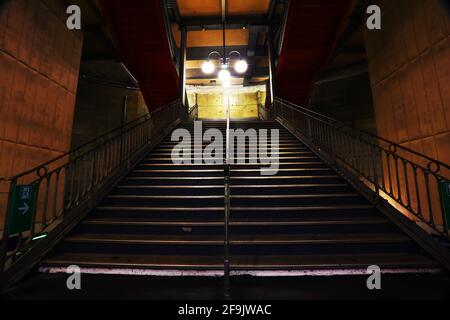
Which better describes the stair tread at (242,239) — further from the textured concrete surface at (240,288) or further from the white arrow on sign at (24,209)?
the white arrow on sign at (24,209)

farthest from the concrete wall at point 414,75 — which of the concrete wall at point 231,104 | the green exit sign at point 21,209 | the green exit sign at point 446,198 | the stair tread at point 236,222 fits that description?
the concrete wall at point 231,104

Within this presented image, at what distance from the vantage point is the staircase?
278 centimetres

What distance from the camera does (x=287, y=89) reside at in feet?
35.2

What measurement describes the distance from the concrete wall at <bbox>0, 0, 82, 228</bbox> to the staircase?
266cm

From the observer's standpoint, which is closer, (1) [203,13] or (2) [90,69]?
(1) [203,13]

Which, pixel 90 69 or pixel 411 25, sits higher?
pixel 90 69

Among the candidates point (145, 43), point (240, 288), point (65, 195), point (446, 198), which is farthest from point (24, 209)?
point (145, 43)

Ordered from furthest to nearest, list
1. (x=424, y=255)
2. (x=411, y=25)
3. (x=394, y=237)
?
1. (x=411, y=25)
2. (x=394, y=237)
3. (x=424, y=255)

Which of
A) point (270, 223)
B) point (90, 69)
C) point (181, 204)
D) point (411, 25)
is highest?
point (90, 69)

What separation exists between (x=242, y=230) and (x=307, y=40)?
7380 mm

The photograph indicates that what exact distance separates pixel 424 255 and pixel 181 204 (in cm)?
348

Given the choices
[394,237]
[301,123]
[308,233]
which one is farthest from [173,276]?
[301,123]

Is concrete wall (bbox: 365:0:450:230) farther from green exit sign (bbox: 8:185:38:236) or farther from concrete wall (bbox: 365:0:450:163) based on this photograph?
green exit sign (bbox: 8:185:38:236)
